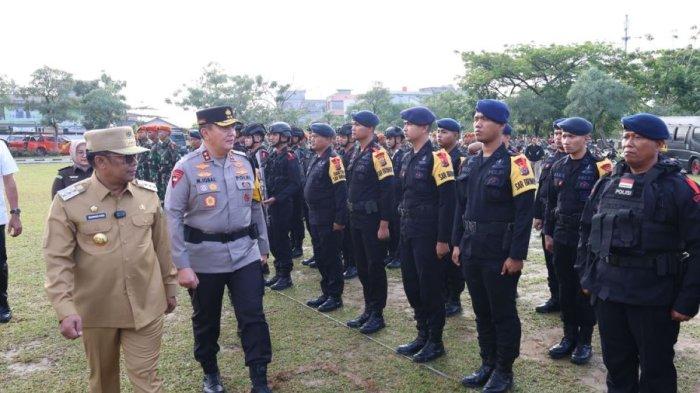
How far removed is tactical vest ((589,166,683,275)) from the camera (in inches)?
111

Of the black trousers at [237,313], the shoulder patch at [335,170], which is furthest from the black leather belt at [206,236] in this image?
the shoulder patch at [335,170]

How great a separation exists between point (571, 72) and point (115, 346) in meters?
33.8

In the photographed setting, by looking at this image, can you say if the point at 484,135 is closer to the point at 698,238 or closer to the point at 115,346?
the point at 698,238

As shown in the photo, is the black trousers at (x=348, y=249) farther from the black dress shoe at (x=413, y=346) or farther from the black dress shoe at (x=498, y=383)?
the black dress shoe at (x=498, y=383)

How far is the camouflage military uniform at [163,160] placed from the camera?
1262 centimetres

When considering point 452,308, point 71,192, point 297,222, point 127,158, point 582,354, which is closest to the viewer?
point 71,192

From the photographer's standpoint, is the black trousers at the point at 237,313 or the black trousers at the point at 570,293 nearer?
the black trousers at the point at 237,313

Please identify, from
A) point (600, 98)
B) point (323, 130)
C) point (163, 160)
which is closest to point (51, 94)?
point (163, 160)

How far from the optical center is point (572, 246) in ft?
14.3

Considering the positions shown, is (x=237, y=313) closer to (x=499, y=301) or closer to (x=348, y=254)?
(x=499, y=301)

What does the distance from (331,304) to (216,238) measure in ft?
7.64

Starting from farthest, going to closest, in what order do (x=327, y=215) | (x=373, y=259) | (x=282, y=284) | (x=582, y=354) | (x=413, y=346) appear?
1. (x=282, y=284)
2. (x=327, y=215)
3. (x=373, y=259)
4. (x=413, y=346)
5. (x=582, y=354)

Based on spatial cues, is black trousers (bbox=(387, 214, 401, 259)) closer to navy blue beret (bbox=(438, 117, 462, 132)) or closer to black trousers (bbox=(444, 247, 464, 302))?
black trousers (bbox=(444, 247, 464, 302))

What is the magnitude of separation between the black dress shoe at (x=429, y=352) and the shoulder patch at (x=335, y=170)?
201cm
